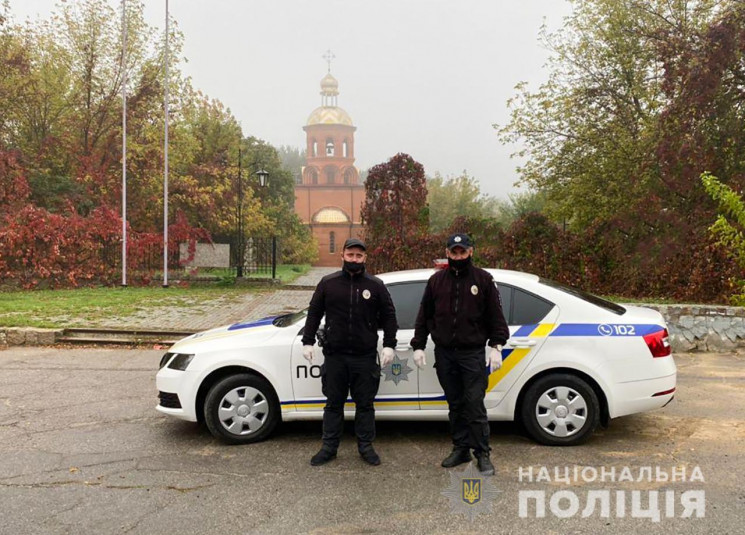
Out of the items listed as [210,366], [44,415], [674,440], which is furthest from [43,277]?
[674,440]

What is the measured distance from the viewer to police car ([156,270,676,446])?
4.79m

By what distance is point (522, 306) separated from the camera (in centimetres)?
498

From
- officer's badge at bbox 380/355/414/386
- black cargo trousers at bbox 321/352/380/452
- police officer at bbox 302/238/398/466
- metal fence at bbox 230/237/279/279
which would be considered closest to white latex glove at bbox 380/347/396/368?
police officer at bbox 302/238/398/466

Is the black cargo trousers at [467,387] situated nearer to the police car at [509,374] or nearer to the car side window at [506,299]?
the police car at [509,374]

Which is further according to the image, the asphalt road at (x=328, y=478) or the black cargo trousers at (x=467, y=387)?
the black cargo trousers at (x=467, y=387)

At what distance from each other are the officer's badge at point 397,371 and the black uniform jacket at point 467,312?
1.86 ft

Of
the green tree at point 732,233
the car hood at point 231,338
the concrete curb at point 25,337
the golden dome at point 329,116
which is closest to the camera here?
the car hood at point 231,338

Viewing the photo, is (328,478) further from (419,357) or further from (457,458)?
(419,357)

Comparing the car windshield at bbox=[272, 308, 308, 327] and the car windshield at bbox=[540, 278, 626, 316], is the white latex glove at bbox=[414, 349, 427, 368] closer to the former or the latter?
the car windshield at bbox=[272, 308, 308, 327]

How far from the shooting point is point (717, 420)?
5.66m

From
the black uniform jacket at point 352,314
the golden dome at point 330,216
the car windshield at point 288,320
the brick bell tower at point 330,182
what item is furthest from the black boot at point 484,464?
the golden dome at point 330,216

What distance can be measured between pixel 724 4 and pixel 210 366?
20294 mm

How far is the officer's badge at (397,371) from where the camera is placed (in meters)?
4.86

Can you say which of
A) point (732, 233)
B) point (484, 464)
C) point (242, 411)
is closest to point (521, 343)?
point (484, 464)
